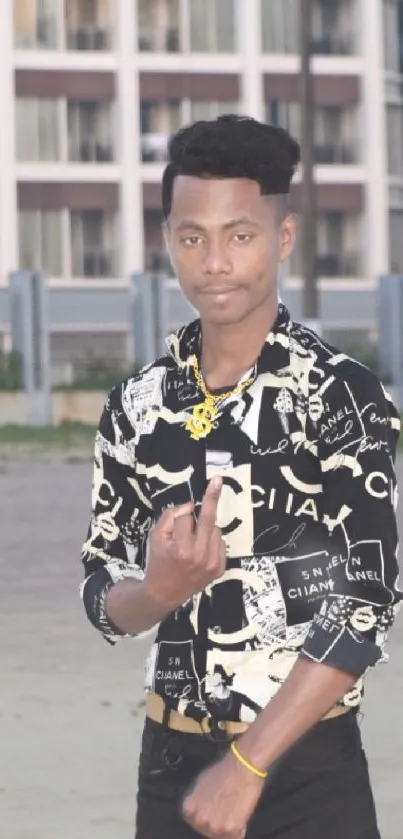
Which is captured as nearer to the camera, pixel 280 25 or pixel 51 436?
pixel 51 436

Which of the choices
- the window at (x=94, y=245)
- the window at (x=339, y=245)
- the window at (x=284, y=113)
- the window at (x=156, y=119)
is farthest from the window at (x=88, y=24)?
the window at (x=339, y=245)

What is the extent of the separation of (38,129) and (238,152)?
58.3 meters

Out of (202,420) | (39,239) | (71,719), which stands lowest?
(39,239)

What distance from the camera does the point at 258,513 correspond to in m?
2.96

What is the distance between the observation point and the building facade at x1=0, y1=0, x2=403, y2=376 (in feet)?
198

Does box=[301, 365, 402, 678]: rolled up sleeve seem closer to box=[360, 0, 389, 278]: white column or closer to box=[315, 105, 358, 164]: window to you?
box=[315, 105, 358, 164]: window

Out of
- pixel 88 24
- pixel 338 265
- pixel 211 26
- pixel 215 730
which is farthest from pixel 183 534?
pixel 211 26

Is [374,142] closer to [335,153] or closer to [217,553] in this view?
[335,153]

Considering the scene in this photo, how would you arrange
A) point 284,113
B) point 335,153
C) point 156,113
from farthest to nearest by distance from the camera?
point 335,153 < point 284,113 < point 156,113

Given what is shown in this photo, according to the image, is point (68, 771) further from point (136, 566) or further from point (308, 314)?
point (308, 314)

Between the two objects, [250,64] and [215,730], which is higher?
[250,64]

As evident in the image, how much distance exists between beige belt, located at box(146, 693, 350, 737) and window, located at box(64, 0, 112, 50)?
193 ft

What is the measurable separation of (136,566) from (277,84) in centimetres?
5990

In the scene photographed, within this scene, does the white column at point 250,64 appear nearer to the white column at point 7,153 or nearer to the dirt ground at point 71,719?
the white column at point 7,153
